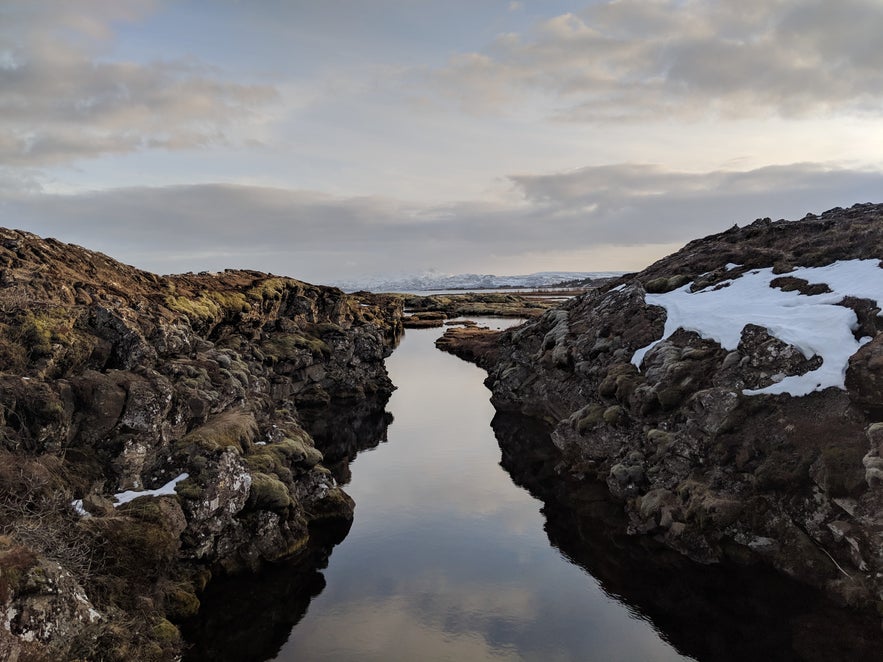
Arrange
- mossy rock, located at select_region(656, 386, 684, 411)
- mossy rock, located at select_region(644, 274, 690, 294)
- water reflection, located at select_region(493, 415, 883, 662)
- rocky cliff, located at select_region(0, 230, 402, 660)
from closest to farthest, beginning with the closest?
rocky cliff, located at select_region(0, 230, 402, 660) < water reflection, located at select_region(493, 415, 883, 662) < mossy rock, located at select_region(656, 386, 684, 411) < mossy rock, located at select_region(644, 274, 690, 294)

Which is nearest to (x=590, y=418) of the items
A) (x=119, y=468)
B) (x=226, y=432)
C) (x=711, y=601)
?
(x=711, y=601)

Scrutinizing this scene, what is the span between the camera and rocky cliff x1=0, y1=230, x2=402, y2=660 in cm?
1906

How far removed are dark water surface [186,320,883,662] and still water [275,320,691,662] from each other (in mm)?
94

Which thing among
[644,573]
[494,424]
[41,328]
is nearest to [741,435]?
[644,573]

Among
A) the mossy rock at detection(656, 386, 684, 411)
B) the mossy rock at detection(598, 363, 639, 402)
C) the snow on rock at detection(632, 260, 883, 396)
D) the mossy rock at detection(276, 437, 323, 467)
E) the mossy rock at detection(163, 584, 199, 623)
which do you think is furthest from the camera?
the mossy rock at detection(598, 363, 639, 402)

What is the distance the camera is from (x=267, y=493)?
103ft

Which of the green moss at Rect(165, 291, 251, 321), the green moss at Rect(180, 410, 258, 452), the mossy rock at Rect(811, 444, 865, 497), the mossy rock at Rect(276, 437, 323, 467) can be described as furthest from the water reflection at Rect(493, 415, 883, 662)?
the green moss at Rect(165, 291, 251, 321)

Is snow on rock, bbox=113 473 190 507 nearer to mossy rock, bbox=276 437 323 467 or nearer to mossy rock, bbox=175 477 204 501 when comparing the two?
mossy rock, bbox=175 477 204 501

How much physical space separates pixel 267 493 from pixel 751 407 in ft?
101

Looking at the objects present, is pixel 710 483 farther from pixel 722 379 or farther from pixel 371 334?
pixel 371 334

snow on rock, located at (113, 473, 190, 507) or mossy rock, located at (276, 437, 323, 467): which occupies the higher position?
snow on rock, located at (113, 473, 190, 507)

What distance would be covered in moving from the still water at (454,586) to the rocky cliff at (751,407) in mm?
7704

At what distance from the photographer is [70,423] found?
27.5 metres

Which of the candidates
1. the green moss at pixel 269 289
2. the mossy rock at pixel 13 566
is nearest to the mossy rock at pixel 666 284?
the green moss at pixel 269 289
